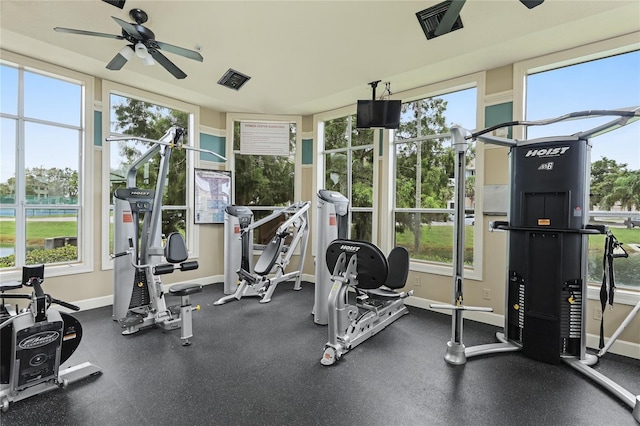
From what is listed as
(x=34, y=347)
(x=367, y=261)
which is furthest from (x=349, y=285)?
(x=34, y=347)

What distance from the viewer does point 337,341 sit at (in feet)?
9.10

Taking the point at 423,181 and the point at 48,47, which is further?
the point at 423,181

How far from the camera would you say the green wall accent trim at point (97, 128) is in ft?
13.6

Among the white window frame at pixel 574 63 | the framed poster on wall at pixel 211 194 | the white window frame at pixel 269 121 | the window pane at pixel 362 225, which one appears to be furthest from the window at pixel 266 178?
the white window frame at pixel 574 63

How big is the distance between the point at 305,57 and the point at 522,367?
12.8 ft

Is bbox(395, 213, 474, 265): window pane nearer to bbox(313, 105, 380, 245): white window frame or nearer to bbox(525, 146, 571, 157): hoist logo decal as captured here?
bbox(313, 105, 380, 245): white window frame

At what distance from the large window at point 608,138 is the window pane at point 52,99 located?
19.3 ft

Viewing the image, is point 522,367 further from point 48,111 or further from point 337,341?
point 48,111

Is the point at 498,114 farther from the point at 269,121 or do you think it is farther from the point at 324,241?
the point at 269,121

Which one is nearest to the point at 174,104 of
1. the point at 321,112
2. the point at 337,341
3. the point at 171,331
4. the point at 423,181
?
the point at 321,112

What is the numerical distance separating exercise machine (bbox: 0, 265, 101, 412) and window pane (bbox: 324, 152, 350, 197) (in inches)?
161

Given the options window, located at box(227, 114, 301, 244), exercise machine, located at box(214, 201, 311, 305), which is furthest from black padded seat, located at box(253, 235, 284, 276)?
window, located at box(227, 114, 301, 244)

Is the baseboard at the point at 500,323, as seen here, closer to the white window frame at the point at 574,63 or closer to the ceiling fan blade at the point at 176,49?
the white window frame at the point at 574,63

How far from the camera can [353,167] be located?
5.28 meters
